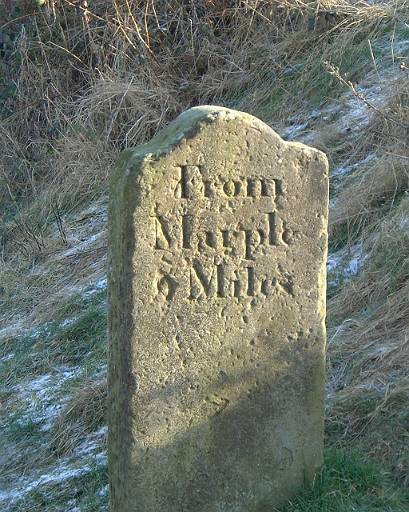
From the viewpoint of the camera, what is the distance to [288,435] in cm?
357

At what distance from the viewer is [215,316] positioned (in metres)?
3.41

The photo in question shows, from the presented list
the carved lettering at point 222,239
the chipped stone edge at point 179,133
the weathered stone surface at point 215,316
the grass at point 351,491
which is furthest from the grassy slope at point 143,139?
the chipped stone edge at point 179,133

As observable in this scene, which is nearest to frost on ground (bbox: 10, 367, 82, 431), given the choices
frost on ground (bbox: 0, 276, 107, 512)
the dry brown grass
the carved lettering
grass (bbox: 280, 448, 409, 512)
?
frost on ground (bbox: 0, 276, 107, 512)

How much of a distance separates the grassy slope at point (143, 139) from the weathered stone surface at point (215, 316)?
319 mm

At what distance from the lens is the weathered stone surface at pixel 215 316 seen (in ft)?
10.8

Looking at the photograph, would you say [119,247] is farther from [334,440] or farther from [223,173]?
[334,440]

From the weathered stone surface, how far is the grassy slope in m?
0.32

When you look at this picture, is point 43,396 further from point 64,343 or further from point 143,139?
point 143,139

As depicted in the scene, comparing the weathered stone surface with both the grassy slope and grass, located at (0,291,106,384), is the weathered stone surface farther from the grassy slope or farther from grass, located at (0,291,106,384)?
grass, located at (0,291,106,384)

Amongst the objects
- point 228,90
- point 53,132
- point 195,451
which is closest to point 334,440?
point 195,451

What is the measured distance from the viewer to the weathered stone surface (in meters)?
3.29

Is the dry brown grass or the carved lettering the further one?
the dry brown grass

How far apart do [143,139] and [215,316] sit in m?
5.43

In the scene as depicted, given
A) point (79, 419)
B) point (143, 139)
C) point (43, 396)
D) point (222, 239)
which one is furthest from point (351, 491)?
point (143, 139)
